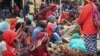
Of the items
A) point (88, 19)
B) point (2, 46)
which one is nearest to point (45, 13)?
point (88, 19)

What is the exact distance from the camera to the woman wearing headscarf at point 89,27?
10.9m

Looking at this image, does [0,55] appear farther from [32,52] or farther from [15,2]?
[15,2]

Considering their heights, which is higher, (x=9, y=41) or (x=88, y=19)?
(x=88, y=19)

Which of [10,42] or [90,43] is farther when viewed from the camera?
[90,43]

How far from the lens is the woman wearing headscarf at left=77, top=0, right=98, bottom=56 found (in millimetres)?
10938

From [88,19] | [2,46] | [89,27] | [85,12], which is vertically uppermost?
[85,12]

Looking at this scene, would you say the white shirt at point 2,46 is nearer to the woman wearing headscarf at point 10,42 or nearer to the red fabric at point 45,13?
the woman wearing headscarf at point 10,42

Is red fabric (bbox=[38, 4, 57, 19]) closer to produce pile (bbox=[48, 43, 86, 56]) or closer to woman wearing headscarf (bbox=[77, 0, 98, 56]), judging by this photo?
produce pile (bbox=[48, 43, 86, 56])

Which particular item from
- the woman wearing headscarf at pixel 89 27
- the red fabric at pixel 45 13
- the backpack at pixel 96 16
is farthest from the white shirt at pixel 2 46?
the red fabric at pixel 45 13

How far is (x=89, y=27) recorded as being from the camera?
10969 mm

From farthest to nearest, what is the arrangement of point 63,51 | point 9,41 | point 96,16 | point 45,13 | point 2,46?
point 45,13
point 63,51
point 96,16
point 9,41
point 2,46

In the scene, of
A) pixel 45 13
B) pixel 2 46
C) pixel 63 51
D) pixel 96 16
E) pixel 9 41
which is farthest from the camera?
pixel 45 13

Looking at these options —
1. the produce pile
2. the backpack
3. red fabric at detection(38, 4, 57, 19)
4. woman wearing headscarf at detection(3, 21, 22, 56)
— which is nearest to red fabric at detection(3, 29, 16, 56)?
woman wearing headscarf at detection(3, 21, 22, 56)

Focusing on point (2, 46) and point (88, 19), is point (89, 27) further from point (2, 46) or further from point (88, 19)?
point (2, 46)
